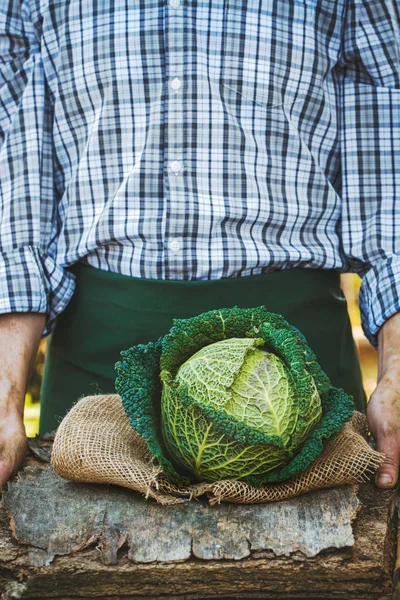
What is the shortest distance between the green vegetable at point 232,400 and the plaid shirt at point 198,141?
0.42 meters

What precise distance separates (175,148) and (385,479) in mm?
1060

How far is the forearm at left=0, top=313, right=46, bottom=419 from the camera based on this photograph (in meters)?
1.68

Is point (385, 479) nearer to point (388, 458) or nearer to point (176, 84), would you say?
point (388, 458)

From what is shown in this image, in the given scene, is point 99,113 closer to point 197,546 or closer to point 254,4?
point 254,4

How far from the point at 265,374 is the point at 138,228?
0.66 metres

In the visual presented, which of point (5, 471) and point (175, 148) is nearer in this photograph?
point (5, 471)

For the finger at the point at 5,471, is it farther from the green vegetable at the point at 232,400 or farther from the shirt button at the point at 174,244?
the shirt button at the point at 174,244

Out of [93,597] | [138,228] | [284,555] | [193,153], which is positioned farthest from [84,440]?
[193,153]

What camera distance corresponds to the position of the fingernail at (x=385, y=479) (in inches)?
55.5

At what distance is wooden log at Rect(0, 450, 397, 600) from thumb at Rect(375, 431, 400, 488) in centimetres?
12

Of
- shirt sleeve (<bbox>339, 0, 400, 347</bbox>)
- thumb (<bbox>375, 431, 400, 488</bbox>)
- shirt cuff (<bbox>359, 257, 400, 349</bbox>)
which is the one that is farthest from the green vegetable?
shirt sleeve (<bbox>339, 0, 400, 347</bbox>)

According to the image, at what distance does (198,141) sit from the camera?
1.85 meters

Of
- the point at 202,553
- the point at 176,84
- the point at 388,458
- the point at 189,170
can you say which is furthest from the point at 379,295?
the point at 202,553

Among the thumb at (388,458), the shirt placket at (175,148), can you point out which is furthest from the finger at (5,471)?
the thumb at (388,458)
